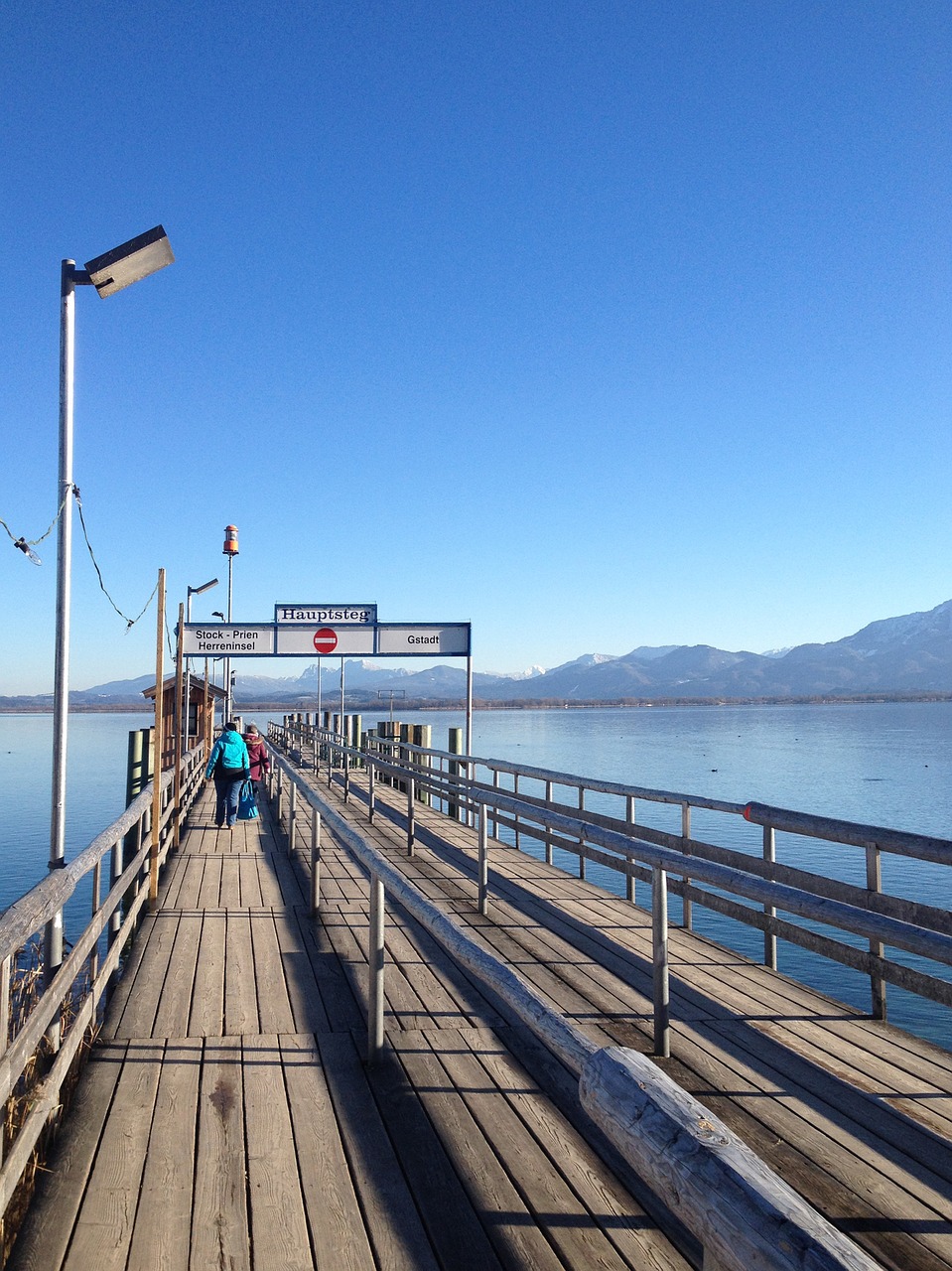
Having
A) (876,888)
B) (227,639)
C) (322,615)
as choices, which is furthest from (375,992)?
(227,639)

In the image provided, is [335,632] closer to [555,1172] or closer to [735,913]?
[735,913]

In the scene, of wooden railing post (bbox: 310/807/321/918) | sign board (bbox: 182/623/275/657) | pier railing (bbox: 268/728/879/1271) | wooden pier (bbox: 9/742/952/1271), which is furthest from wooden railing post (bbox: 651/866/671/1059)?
sign board (bbox: 182/623/275/657)

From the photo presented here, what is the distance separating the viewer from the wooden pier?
9.12 ft

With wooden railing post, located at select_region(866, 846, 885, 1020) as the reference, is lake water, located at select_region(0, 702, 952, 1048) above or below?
below

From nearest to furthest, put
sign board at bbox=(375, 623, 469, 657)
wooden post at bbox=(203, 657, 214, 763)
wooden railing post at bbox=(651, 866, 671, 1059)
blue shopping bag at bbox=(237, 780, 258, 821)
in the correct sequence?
wooden railing post at bbox=(651, 866, 671, 1059) → blue shopping bag at bbox=(237, 780, 258, 821) → sign board at bbox=(375, 623, 469, 657) → wooden post at bbox=(203, 657, 214, 763)

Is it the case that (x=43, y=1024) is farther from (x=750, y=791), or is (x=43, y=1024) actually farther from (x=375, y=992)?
(x=750, y=791)

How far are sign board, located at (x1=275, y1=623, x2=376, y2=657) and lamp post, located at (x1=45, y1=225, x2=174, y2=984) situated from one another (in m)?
12.0

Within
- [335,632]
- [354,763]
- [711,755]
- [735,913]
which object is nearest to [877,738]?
[711,755]

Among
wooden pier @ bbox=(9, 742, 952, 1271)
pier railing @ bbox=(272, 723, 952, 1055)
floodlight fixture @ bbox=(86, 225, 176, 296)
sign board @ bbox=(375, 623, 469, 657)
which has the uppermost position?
floodlight fixture @ bbox=(86, 225, 176, 296)

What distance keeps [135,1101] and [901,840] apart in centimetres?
382

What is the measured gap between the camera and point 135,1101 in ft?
12.5

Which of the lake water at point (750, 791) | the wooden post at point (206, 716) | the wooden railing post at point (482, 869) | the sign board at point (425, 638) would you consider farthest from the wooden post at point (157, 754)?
the wooden post at point (206, 716)

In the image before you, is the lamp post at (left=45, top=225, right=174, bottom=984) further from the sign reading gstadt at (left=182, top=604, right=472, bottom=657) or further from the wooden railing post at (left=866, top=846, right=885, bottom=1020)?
the sign reading gstadt at (left=182, top=604, right=472, bottom=657)

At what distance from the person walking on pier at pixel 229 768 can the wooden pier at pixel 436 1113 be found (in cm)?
562
